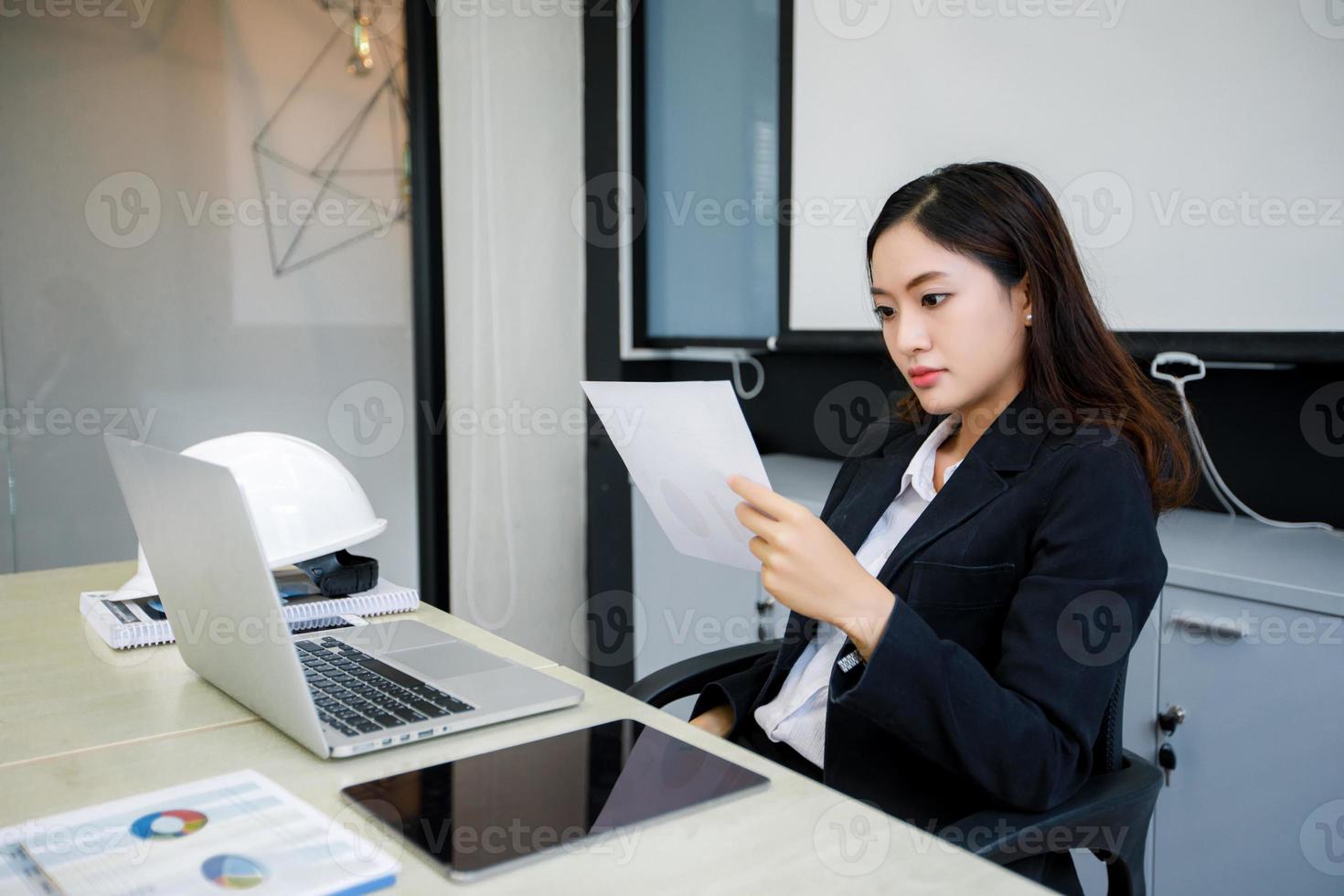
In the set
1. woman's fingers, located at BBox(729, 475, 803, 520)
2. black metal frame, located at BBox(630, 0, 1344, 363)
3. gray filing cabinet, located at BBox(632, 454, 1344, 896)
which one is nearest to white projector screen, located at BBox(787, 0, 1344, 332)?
black metal frame, located at BBox(630, 0, 1344, 363)

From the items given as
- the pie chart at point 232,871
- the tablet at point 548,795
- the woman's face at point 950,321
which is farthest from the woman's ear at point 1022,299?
the pie chart at point 232,871

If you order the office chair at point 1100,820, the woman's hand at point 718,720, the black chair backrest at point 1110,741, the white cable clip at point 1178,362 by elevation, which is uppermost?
the white cable clip at point 1178,362

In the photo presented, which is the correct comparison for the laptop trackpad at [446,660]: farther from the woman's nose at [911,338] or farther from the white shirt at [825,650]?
the woman's nose at [911,338]

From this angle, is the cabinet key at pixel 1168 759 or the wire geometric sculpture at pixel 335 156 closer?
the cabinet key at pixel 1168 759

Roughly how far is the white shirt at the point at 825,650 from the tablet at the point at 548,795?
0.34 metres

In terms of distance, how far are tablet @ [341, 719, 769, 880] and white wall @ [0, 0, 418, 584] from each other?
206 cm

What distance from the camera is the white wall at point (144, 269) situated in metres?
2.52

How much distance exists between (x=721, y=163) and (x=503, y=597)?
1.37m

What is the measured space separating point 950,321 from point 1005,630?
1.22 feet

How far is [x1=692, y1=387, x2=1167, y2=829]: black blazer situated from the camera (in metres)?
1.06

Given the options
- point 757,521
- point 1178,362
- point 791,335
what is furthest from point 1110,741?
point 791,335

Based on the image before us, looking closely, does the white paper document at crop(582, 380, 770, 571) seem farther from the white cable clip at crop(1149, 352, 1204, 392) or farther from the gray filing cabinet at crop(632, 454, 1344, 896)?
the white cable clip at crop(1149, 352, 1204, 392)

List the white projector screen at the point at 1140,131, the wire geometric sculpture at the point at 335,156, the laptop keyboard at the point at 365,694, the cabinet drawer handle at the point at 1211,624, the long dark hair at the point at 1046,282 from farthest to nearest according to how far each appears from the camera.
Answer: the wire geometric sculpture at the point at 335,156, the white projector screen at the point at 1140,131, the cabinet drawer handle at the point at 1211,624, the long dark hair at the point at 1046,282, the laptop keyboard at the point at 365,694

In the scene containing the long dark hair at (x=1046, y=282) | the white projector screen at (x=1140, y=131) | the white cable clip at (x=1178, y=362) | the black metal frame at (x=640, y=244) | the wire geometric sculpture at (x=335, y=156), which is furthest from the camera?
the black metal frame at (x=640, y=244)
